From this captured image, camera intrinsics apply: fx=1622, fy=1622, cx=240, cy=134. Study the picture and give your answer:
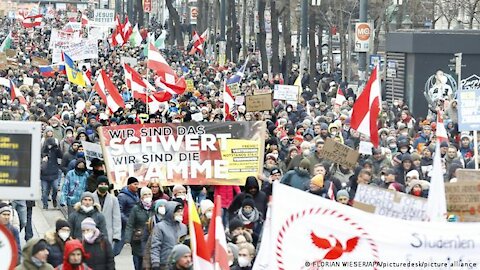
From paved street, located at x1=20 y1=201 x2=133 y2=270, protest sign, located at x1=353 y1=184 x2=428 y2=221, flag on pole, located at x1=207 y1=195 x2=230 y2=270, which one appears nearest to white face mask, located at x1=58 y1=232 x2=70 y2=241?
flag on pole, located at x1=207 y1=195 x2=230 y2=270

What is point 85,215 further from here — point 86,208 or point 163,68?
point 163,68

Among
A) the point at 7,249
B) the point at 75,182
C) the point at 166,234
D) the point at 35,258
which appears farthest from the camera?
the point at 75,182

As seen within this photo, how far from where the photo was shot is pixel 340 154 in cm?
1819

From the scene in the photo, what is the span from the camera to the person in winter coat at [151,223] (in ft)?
43.8

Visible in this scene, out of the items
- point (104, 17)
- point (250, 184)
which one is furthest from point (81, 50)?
point (104, 17)

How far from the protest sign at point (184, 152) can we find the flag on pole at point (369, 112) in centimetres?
192

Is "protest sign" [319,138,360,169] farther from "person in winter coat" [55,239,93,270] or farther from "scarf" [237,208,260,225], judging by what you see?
"person in winter coat" [55,239,93,270]

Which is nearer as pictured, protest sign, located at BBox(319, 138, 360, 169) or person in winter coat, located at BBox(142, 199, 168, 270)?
person in winter coat, located at BBox(142, 199, 168, 270)

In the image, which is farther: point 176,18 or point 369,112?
point 176,18

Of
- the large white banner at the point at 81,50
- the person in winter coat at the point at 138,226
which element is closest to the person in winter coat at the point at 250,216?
the person in winter coat at the point at 138,226

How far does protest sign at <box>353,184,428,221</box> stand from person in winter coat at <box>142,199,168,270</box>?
1.89 metres

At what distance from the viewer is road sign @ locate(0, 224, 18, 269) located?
9461mm

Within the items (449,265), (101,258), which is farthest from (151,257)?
(449,265)

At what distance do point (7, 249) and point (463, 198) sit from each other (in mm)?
3838
